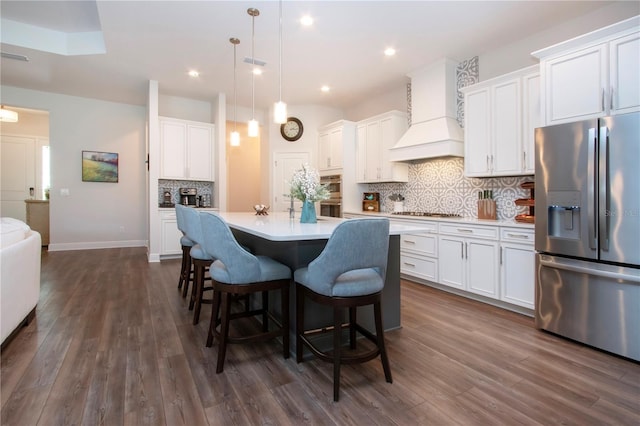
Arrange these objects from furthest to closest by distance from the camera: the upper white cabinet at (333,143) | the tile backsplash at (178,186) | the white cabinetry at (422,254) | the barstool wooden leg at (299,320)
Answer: the tile backsplash at (178,186) → the upper white cabinet at (333,143) → the white cabinetry at (422,254) → the barstool wooden leg at (299,320)

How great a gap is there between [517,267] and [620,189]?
1.11m

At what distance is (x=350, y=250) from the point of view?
5.56 feet

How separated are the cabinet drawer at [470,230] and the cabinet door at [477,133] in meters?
0.66

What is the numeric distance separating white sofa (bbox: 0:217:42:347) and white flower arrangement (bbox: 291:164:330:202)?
196 cm

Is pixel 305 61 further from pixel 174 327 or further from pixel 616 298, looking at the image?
pixel 616 298

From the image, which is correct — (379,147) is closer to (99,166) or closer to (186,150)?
(186,150)

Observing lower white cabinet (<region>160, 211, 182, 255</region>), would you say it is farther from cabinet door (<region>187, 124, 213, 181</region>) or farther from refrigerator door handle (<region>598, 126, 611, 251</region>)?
refrigerator door handle (<region>598, 126, 611, 251</region>)

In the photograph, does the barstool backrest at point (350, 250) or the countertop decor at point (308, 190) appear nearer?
the barstool backrest at point (350, 250)

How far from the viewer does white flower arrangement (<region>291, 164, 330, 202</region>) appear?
257 cm

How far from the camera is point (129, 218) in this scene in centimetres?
670

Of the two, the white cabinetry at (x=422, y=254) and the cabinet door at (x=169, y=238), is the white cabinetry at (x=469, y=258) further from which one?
the cabinet door at (x=169, y=238)

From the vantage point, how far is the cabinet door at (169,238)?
5461 millimetres

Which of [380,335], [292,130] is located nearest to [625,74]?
[380,335]

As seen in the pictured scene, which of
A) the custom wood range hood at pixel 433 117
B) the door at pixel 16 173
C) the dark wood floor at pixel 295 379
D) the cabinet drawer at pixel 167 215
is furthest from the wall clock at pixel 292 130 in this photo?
the door at pixel 16 173
